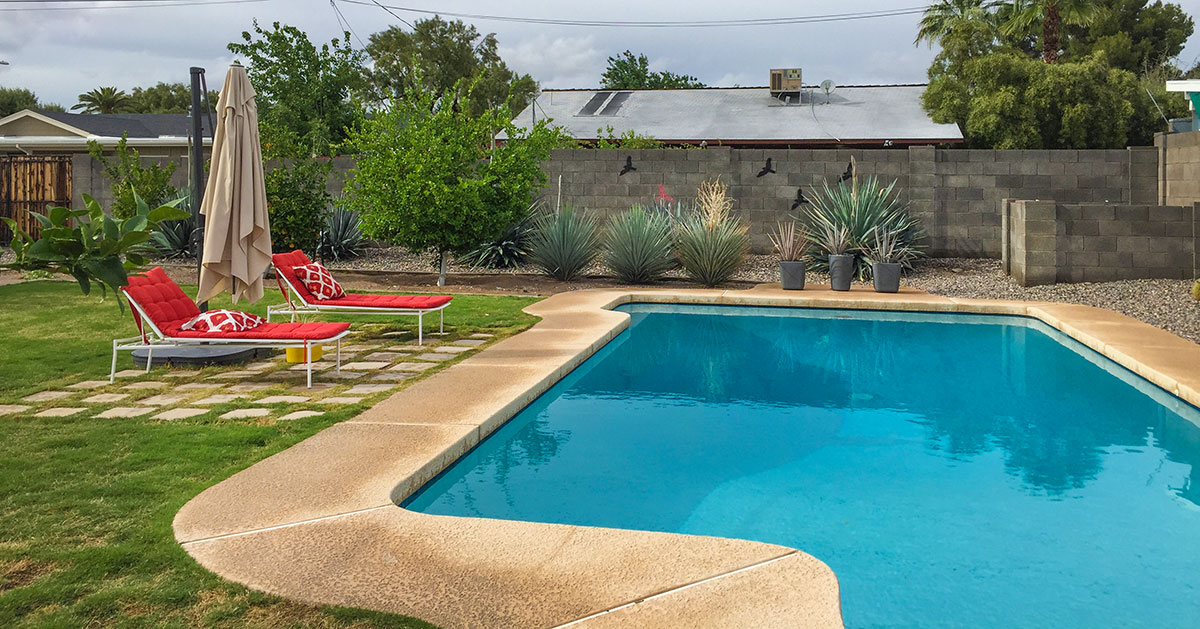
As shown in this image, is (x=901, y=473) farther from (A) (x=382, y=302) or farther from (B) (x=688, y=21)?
(B) (x=688, y=21)

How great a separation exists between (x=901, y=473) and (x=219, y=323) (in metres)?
5.19

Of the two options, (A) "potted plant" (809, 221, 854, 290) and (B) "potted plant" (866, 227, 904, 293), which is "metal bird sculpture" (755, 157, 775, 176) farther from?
(B) "potted plant" (866, 227, 904, 293)

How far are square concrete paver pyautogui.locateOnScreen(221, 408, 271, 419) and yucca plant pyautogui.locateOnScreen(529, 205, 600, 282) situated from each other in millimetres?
8371

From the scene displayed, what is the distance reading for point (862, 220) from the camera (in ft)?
47.7

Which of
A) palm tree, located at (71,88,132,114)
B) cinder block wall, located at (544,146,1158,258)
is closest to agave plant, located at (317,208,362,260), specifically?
cinder block wall, located at (544,146,1158,258)

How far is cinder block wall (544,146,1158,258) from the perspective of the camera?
15.7 meters

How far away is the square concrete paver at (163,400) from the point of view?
6.61 m

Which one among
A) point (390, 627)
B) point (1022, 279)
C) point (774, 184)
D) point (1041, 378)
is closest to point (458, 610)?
point (390, 627)

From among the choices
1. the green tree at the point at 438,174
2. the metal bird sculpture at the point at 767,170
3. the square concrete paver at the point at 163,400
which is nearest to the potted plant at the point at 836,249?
the metal bird sculpture at the point at 767,170

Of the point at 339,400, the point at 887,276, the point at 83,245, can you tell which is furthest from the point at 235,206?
the point at 887,276

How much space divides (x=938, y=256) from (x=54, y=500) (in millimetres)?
14285

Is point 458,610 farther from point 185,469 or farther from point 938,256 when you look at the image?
point 938,256

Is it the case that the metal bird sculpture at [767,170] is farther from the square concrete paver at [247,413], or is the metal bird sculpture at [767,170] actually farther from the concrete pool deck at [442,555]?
the square concrete paver at [247,413]

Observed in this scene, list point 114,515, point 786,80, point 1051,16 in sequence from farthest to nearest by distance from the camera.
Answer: point 786,80 → point 1051,16 → point 114,515
